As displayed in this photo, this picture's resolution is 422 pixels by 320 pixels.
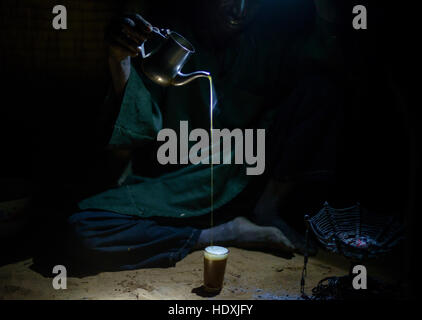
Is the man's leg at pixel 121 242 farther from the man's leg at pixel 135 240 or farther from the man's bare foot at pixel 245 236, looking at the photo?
the man's bare foot at pixel 245 236

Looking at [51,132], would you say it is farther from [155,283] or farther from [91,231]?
[155,283]

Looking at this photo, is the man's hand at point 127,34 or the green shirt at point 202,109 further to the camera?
the green shirt at point 202,109

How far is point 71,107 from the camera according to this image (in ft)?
9.08

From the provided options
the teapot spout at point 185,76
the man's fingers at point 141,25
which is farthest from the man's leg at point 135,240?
the man's fingers at point 141,25

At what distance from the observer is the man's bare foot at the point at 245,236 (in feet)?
6.97

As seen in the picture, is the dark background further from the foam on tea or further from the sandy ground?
the foam on tea

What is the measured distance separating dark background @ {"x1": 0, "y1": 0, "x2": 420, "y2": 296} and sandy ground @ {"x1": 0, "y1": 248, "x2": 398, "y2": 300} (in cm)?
78

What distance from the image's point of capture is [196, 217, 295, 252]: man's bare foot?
2.12 metres

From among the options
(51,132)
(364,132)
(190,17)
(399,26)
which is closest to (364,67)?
(364,132)

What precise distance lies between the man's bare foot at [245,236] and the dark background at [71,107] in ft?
2.59

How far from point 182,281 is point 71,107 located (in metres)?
1.73

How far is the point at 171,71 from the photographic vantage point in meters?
1.62

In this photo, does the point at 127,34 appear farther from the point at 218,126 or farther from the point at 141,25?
the point at 218,126

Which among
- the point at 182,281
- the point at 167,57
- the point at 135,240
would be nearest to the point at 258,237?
the point at 182,281
